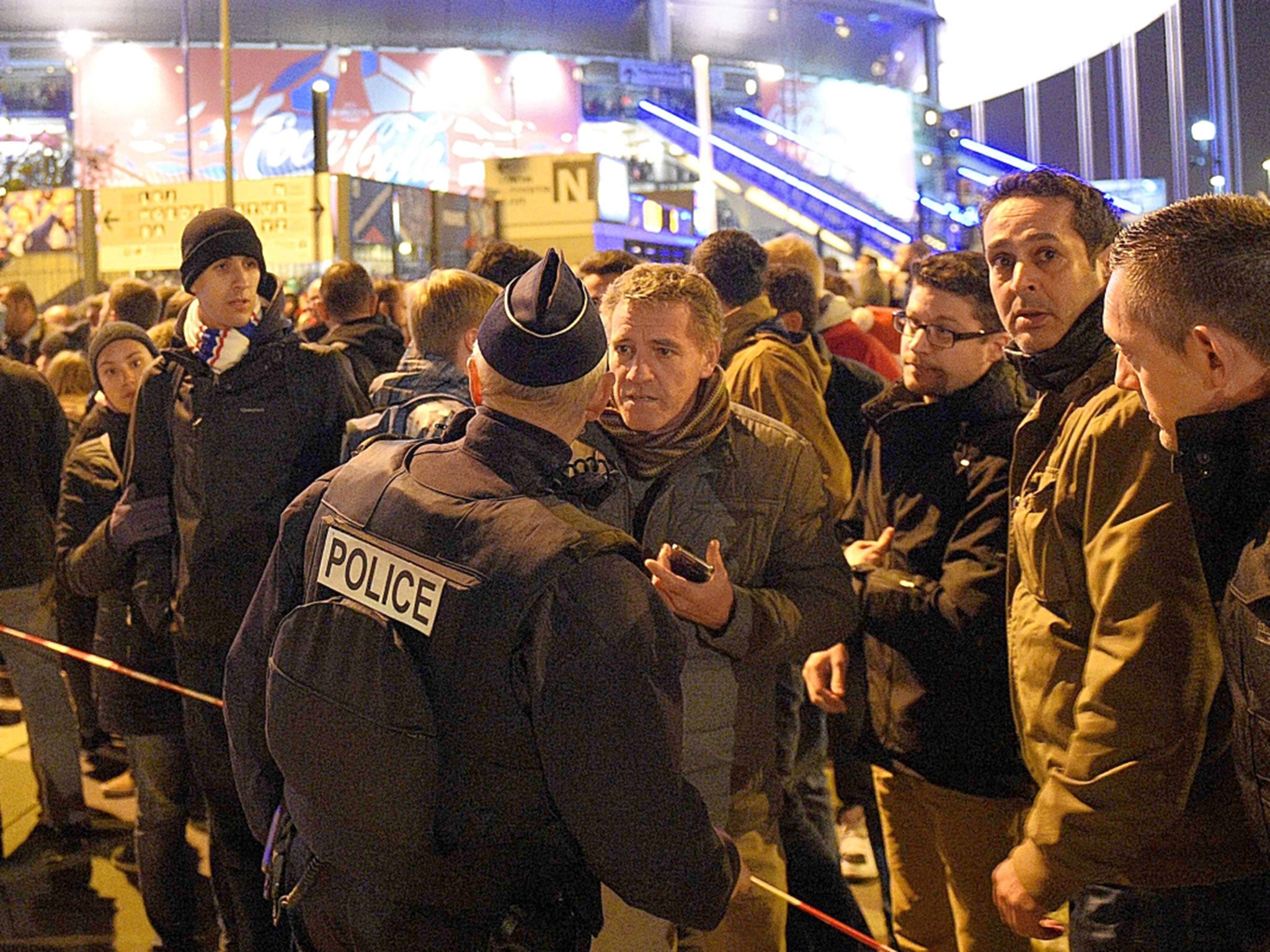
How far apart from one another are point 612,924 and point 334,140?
45.5 metres

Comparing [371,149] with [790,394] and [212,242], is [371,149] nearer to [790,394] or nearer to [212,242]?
[212,242]

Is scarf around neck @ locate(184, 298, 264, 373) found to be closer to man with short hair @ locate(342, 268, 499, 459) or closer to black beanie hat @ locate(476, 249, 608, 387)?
man with short hair @ locate(342, 268, 499, 459)

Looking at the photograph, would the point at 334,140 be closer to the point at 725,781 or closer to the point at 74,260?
the point at 74,260

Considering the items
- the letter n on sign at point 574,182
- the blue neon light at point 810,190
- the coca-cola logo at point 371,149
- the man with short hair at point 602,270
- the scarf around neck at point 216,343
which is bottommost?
the scarf around neck at point 216,343

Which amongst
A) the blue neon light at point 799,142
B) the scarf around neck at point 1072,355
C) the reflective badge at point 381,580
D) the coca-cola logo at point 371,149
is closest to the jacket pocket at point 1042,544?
the scarf around neck at point 1072,355

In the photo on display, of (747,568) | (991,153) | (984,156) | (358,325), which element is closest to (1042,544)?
(747,568)

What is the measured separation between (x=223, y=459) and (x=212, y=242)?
2.19ft

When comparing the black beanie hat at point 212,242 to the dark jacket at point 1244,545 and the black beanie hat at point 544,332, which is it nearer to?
the black beanie hat at point 544,332

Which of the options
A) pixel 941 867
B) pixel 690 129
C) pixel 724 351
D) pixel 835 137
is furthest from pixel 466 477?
pixel 835 137

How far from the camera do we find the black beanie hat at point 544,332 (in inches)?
86.5

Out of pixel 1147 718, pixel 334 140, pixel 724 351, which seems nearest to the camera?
pixel 1147 718

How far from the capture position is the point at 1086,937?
246 cm

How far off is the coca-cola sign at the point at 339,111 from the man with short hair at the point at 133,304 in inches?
1444

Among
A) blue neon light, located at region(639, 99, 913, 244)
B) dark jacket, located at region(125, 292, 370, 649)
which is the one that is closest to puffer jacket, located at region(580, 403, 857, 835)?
dark jacket, located at region(125, 292, 370, 649)
